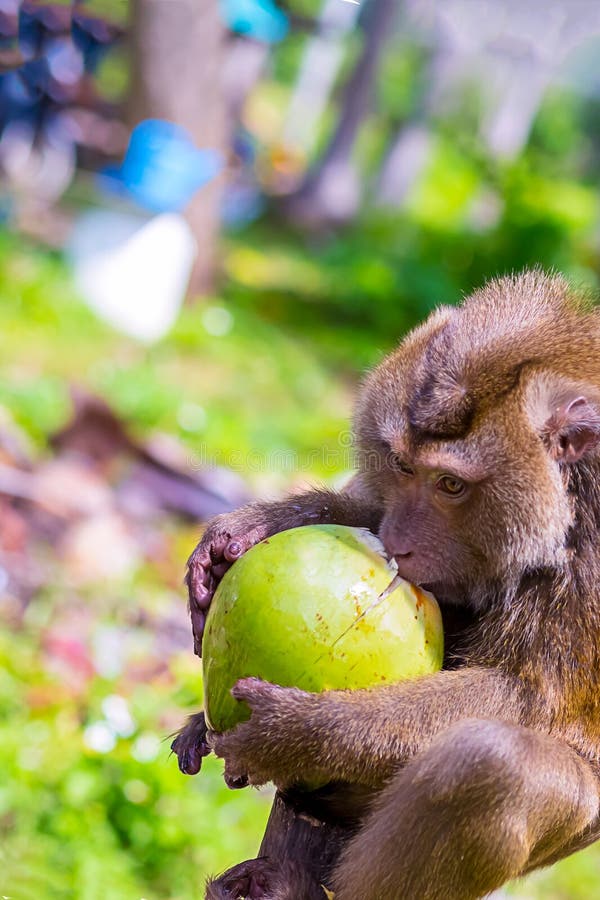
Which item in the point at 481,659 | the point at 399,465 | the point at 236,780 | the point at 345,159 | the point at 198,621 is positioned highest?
the point at 399,465

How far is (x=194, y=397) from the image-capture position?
7852mm

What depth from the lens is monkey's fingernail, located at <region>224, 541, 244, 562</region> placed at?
2.66 meters

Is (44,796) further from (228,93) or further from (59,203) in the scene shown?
(228,93)

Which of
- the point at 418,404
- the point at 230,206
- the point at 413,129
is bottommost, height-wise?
the point at 230,206

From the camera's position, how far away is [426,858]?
2.30 meters

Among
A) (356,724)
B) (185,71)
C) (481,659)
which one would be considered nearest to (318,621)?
(356,724)

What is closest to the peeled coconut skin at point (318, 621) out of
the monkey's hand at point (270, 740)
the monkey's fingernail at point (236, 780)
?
the monkey's hand at point (270, 740)

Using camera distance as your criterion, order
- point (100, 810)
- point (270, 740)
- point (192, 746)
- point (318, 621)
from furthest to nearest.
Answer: point (100, 810) < point (192, 746) < point (270, 740) < point (318, 621)

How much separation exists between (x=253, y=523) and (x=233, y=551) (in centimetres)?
15

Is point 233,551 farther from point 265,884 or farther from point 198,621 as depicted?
point 265,884

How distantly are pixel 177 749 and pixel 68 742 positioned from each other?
61.4 inches

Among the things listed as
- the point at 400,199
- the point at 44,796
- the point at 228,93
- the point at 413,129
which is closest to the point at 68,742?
the point at 44,796

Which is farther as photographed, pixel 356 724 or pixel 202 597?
pixel 202 597

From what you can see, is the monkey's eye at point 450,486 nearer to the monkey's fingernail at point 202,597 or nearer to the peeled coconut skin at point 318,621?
the peeled coconut skin at point 318,621
